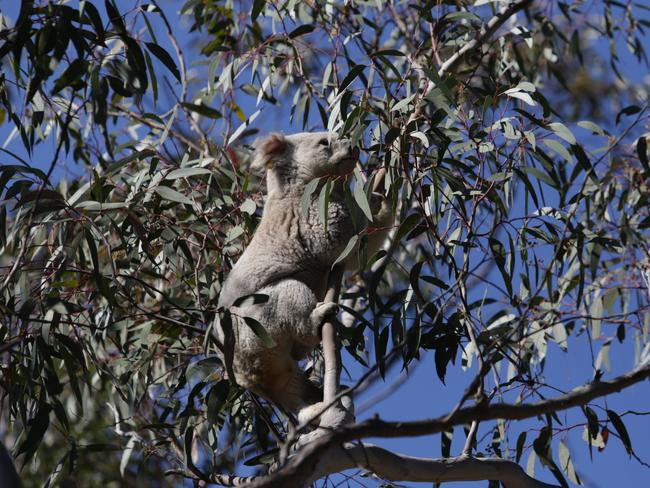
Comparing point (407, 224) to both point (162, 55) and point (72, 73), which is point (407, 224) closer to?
point (162, 55)

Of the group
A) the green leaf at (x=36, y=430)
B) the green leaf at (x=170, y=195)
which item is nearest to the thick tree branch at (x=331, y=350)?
the green leaf at (x=170, y=195)

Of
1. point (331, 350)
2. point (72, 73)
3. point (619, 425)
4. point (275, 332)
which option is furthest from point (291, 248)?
point (619, 425)

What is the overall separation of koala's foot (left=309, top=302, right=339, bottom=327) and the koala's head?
0.71 m

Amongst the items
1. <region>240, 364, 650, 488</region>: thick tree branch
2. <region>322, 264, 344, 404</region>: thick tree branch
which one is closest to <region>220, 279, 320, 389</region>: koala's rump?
<region>322, 264, 344, 404</region>: thick tree branch

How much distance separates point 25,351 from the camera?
340cm

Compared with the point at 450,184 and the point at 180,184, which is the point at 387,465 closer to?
the point at 450,184

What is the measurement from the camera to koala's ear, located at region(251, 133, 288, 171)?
3.82m

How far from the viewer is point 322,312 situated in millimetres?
3164

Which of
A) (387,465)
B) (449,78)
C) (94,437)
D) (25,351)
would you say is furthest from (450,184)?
(94,437)

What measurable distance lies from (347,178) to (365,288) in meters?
1.15

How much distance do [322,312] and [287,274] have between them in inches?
12.9

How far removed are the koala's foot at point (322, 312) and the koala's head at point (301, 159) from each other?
2.32ft

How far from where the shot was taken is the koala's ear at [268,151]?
3816 mm

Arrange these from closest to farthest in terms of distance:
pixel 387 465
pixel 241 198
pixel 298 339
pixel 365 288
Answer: pixel 387 465 → pixel 298 339 → pixel 241 198 → pixel 365 288
